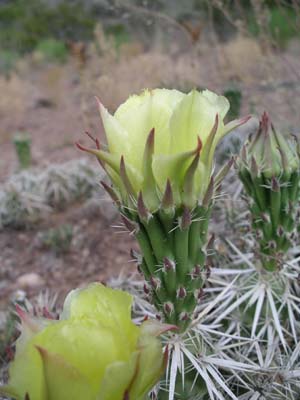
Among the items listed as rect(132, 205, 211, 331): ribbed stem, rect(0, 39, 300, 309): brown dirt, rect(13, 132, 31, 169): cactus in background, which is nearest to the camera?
rect(132, 205, 211, 331): ribbed stem

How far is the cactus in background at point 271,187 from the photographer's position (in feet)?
4.02

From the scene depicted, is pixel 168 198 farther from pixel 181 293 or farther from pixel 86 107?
pixel 86 107

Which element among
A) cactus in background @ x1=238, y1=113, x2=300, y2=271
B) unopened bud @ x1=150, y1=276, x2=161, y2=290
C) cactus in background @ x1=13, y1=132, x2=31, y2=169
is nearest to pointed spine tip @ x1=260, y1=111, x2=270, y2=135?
cactus in background @ x1=238, y1=113, x2=300, y2=271

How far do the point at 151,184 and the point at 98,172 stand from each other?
2613 mm

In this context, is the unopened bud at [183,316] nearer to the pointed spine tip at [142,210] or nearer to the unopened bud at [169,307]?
the unopened bud at [169,307]

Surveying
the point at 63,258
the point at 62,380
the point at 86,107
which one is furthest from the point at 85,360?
the point at 86,107

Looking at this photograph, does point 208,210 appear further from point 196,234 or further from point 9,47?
point 9,47

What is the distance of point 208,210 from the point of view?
961 mm

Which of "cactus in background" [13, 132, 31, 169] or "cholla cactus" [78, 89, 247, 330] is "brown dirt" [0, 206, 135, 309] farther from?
"cholla cactus" [78, 89, 247, 330]

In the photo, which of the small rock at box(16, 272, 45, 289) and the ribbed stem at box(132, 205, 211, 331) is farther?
the small rock at box(16, 272, 45, 289)

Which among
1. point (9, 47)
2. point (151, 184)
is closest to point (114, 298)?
point (151, 184)

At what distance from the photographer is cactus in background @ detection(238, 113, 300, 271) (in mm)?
1227

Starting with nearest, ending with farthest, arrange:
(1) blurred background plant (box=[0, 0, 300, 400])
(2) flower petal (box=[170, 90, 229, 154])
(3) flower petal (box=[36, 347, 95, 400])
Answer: (3) flower petal (box=[36, 347, 95, 400]), (2) flower petal (box=[170, 90, 229, 154]), (1) blurred background plant (box=[0, 0, 300, 400])

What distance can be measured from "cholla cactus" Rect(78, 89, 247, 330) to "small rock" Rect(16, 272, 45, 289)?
1826 mm
